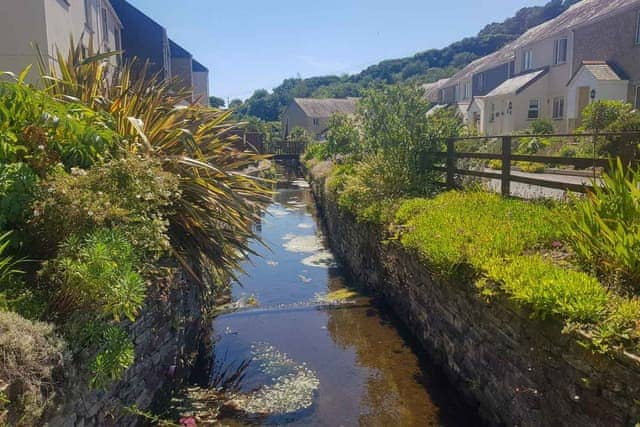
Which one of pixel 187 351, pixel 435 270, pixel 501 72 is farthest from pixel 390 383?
pixel 501 72

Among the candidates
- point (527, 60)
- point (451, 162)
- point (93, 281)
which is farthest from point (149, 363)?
point (527, 60)

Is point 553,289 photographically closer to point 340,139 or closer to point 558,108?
point 340,139

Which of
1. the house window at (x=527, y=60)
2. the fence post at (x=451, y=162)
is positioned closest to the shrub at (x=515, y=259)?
the fence post at (x=451, y=162)

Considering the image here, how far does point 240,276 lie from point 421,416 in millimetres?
6900

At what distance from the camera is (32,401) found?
2.57 meters

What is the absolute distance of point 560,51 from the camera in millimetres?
28453

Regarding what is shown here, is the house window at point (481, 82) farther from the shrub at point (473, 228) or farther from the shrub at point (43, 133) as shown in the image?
the shrub at point (43, 133)

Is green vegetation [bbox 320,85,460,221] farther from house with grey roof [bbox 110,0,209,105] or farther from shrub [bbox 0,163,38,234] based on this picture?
house with grey roof [bbox 110,0,209,105]

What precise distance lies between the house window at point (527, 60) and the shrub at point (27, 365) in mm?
34540

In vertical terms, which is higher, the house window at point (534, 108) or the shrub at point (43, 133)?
the house window at point (534, 108)

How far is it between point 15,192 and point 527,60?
34543mm

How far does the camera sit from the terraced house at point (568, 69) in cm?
2303

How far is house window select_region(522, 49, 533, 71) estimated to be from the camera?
3186cm

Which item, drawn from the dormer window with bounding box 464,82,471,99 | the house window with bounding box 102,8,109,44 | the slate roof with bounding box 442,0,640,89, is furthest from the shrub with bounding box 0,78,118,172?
the dormer window with bounding box 464,82,471,99
